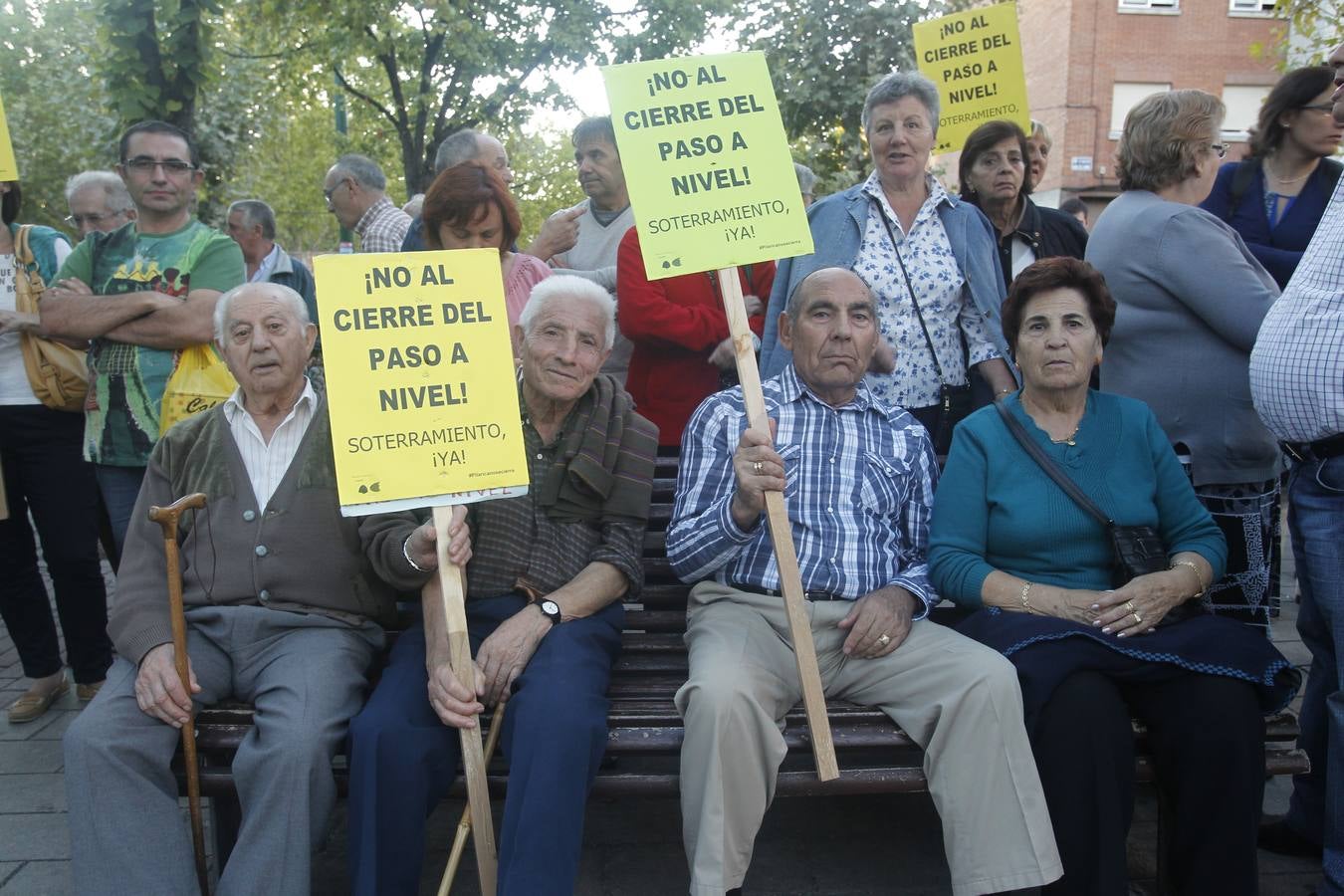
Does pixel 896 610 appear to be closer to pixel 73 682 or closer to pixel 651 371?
pixel 651 371

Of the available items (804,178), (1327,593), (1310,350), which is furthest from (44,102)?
(1327,593)

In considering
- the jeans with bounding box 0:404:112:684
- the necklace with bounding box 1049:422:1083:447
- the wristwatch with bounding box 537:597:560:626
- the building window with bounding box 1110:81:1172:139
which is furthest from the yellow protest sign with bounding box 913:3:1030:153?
the building window with bounding box 1110:81:1172:139

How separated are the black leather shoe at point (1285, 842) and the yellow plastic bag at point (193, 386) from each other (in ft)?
12.3

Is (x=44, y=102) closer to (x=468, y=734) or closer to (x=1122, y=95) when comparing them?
(x=1122, y=95)

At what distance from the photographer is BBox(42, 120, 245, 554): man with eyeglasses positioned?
4.00 meters

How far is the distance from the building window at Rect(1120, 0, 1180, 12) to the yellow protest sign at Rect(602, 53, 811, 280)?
2594 cm

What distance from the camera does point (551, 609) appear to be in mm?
2986

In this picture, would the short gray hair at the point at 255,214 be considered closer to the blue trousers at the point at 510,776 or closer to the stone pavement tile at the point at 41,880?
the stone pavement tile at the point at 41,880

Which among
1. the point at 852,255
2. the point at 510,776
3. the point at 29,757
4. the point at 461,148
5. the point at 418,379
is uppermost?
the point at 461,148

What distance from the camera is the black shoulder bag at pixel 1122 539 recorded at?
304 centimetres

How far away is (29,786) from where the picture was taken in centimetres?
375

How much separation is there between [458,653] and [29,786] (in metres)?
2.10

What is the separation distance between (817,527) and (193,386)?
7.72ft

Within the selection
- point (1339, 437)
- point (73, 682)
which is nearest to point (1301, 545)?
point (1339, 437)
